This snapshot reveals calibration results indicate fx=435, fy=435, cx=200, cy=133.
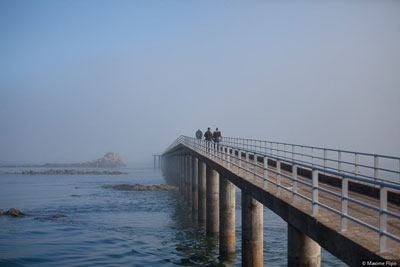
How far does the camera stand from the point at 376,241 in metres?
8.13

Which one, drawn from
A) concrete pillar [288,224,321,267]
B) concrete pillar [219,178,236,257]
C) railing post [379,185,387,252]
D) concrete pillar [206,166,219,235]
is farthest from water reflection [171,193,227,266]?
railing post [379,185,387,252]

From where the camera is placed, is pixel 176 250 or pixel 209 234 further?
pixel 209 234

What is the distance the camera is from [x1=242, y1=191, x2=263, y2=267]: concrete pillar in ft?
52.9

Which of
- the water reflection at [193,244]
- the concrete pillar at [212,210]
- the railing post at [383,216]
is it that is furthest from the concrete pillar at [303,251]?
the concrete pillar at [212,210]

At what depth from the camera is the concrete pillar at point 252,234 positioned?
1611 cm

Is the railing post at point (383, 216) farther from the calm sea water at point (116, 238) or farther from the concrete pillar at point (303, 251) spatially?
the calm sea water at point (116, 238)

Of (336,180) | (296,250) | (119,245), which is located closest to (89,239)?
(119,245)

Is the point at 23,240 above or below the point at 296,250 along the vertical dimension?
below

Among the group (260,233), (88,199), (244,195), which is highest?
(244,195)

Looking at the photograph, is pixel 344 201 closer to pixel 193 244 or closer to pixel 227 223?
pixel 227 223

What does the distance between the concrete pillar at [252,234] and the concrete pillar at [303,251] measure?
4.69 meters

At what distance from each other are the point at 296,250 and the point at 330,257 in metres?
12.6

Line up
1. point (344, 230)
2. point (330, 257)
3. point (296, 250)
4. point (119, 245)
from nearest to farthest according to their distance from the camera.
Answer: point (344, 230) → point (296, 250) → point (330, 257) → point (119, 245)

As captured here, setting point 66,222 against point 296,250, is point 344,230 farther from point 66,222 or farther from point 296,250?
point 66,222
